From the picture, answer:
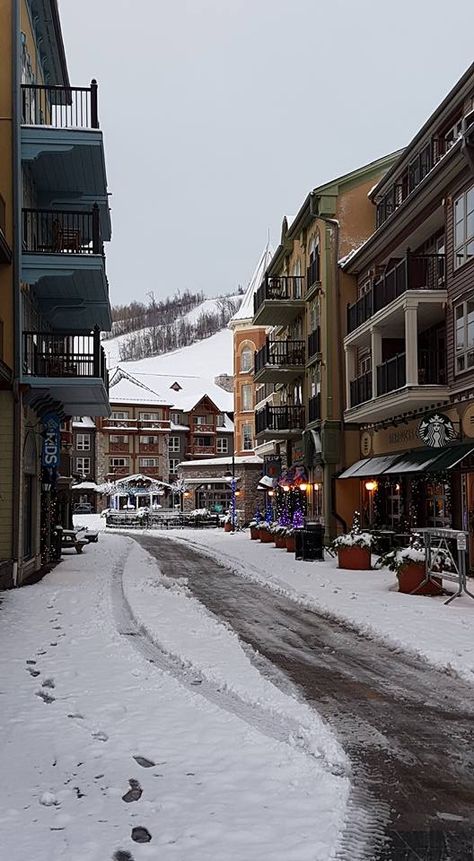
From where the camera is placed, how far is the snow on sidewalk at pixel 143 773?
4559mm

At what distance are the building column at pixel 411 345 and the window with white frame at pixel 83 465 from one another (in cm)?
5983

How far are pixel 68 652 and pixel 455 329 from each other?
13921mm

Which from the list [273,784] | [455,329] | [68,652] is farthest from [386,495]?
[273,784]

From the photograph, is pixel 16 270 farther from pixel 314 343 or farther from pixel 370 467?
pixel 314 343

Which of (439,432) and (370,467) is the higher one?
(439,432)

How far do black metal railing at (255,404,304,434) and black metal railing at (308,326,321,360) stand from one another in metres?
3.23

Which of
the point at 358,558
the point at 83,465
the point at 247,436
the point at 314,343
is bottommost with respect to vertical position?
the point at 358,558

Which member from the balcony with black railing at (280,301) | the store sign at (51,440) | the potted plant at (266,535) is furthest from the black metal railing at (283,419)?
the store sign at (51,440)

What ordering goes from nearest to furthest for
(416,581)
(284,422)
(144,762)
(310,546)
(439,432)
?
1. (144,762)
2. (416,581)
3. (439,432)
4. (310,546)
5. (284,422)

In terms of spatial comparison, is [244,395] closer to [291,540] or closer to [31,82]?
[291,540]

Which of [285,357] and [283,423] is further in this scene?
[285,357]

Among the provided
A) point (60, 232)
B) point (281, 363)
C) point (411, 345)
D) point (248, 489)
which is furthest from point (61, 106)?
point (248, 489)

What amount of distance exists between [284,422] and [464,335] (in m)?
16.6

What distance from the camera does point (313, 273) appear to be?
1250 inches
